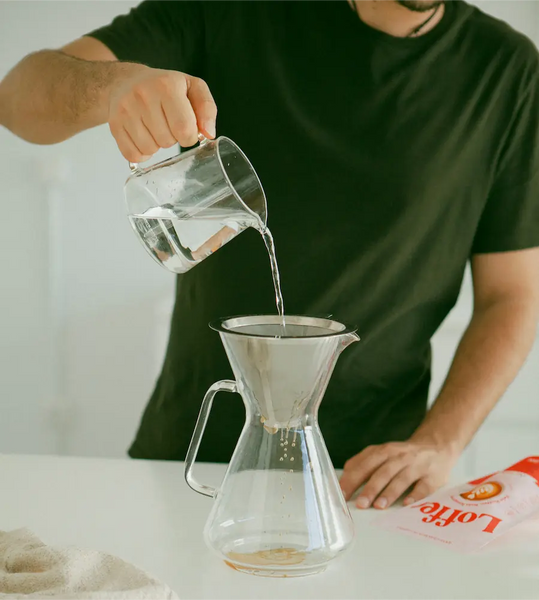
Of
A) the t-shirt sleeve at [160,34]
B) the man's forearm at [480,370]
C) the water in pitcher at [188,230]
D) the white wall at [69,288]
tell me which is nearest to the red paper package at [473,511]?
the man's forearm at [480,370]

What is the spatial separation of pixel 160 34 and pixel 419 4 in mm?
382

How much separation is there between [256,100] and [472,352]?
0.50 m

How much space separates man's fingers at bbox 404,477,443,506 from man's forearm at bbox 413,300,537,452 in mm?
108

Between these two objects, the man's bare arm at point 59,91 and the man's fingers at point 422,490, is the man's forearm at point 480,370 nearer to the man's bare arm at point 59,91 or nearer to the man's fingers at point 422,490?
the man's fingers at point 422,490

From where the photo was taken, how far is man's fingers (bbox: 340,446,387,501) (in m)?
0.89

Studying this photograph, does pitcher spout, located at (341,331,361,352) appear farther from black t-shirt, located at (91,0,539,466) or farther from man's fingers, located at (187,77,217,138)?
black t-shirt, located at (91,0,539,466)

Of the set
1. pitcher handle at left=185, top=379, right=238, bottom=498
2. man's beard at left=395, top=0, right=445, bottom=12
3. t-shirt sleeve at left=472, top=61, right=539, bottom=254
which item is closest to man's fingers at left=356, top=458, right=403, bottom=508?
pitcher handle at left=185, top=379, right=238, bottom=498

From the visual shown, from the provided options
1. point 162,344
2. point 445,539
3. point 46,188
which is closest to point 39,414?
point 162,344

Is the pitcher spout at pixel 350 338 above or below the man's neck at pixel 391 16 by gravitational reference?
below

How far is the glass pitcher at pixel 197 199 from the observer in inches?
29.9

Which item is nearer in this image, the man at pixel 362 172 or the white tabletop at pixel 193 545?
the white tabletop at pixel 193 545

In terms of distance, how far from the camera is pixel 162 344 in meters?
2.37

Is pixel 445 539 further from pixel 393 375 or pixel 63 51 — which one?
pixel 63 51

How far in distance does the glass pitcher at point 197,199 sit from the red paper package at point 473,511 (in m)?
0.35
